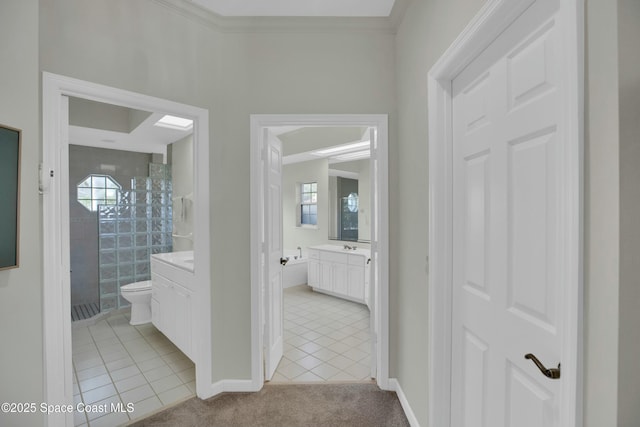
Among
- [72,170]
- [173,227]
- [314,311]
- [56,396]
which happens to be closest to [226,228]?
[56,396]

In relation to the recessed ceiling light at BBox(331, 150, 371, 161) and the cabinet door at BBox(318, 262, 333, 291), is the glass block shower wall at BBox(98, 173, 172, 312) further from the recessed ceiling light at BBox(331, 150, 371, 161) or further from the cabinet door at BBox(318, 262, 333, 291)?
the recessed ceiling light at BBox(331, 150, 371, 161)

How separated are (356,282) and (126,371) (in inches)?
115

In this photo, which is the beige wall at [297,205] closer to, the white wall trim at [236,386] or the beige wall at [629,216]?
the white wall trim at [236,386]

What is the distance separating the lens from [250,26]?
2232 millimetres

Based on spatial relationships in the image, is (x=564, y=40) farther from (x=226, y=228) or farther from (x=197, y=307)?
(x=197, y=307)

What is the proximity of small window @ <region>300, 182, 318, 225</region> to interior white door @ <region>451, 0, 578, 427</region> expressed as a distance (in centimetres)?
428

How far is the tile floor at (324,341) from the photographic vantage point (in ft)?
8.51

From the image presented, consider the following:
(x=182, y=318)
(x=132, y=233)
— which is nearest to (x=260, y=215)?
(x=182, y=318)

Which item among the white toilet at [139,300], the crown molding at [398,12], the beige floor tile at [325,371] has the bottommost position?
the beige floor tile at [325,371]

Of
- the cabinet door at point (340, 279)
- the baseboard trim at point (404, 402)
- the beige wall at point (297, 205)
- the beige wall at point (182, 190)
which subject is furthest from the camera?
the beige wall at point (297, 205)

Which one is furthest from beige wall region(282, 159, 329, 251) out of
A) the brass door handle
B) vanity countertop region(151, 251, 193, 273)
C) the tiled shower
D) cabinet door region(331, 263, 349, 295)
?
the brass door handle

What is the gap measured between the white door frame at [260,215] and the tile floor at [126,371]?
717 millimetres

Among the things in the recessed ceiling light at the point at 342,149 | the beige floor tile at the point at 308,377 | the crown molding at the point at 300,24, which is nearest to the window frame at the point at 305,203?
the recessed ceiling light at the point at 342,149

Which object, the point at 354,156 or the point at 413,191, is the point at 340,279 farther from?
the point at 413,191
